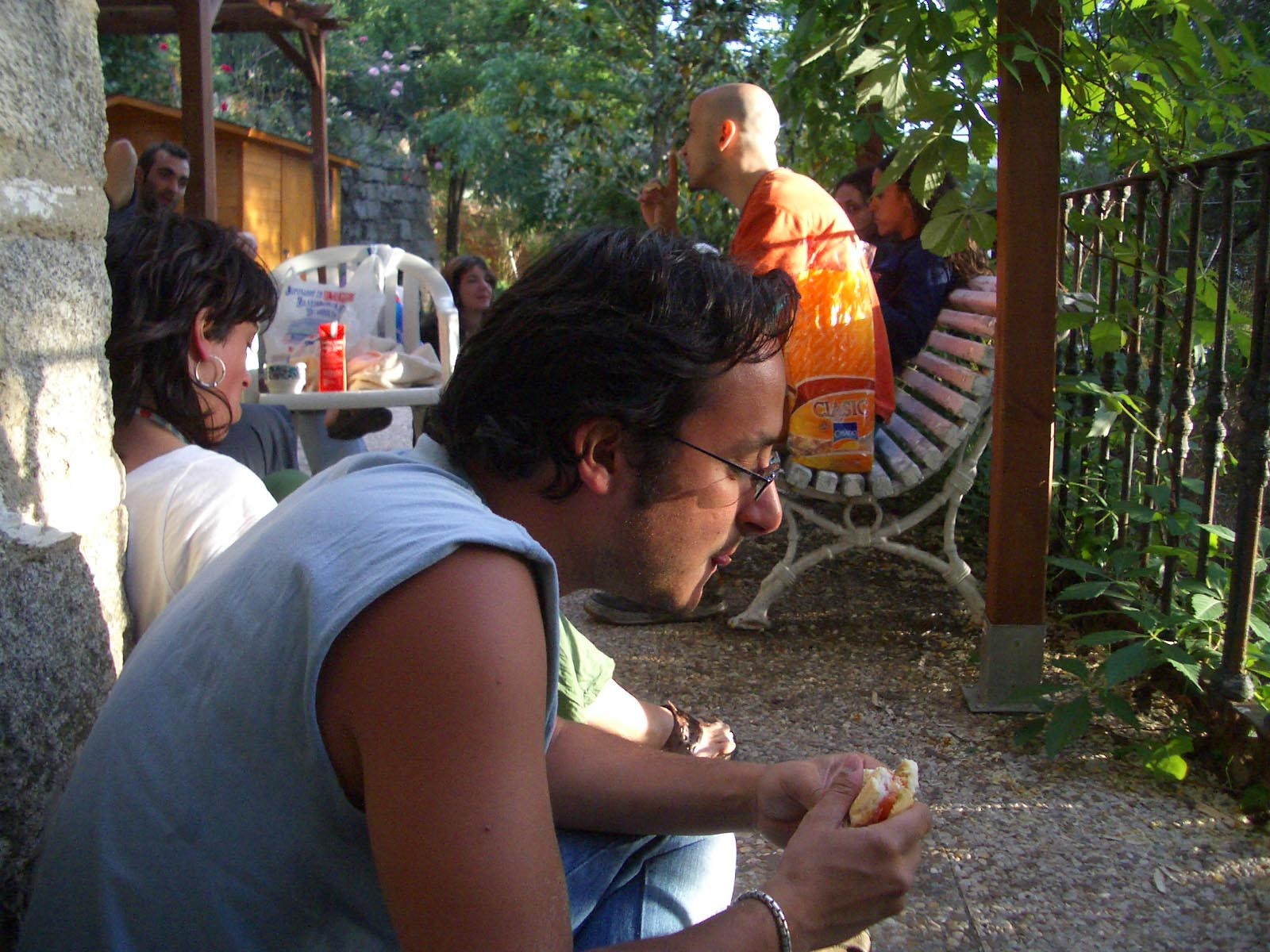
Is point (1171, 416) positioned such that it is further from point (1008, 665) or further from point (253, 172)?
point (253, 172)

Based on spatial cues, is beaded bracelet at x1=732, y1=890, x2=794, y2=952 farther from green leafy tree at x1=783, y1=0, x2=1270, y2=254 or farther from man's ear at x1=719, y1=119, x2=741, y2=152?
man's ear at x1=719, y1=119, x2=741, y2=152

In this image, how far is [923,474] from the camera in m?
3.74

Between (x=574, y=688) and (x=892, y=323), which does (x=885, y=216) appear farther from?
(x=574, y=688)

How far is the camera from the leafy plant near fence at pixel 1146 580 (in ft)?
8.69

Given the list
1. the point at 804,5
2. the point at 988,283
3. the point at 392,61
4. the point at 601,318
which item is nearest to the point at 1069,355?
the point at 988,283

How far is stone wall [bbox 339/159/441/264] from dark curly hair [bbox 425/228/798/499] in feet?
59.0

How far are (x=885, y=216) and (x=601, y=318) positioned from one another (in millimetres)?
3643

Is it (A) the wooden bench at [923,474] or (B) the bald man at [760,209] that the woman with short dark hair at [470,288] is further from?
(A) the wooden bench at [923,474]

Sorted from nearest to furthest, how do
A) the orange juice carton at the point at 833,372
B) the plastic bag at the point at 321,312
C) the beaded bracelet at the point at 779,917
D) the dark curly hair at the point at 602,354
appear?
1. the beaded bracelet at the point at 779,917
2. the dark curly hair at the point at 602,354
3. the orange juice carton at the point at 833,372
4. the plastic bag at the point at 321,312

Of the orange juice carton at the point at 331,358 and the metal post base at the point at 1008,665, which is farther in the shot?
the orange juice carton at the point at 331,358

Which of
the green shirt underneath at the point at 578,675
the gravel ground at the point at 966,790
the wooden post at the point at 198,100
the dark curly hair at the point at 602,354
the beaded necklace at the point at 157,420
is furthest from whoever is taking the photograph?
the wooden post at the point at 198,100

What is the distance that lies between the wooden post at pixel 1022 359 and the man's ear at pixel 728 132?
1271mm

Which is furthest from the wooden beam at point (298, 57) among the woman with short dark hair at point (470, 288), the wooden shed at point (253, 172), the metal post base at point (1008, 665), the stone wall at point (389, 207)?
the stone wall at point (389, 207)

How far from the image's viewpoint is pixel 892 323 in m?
4.39
